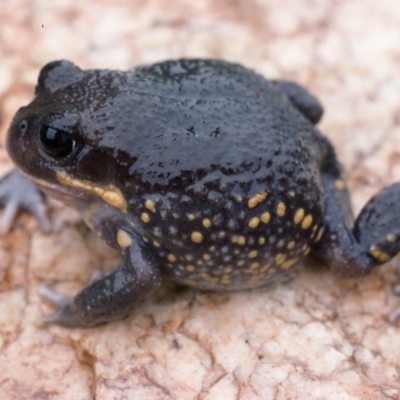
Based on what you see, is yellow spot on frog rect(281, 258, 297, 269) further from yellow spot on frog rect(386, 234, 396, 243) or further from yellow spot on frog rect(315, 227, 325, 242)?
yellow spot on frog rect(386, 234, 396, 243)

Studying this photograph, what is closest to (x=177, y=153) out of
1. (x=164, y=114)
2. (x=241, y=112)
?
(x=164, y=114)

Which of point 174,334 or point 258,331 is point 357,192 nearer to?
point 258,331

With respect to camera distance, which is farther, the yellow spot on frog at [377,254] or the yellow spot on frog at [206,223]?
the yellow spot on frog at [377,254]

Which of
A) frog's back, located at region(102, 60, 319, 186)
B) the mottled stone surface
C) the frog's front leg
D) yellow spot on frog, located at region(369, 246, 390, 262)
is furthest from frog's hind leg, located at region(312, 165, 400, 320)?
the frog's front leg

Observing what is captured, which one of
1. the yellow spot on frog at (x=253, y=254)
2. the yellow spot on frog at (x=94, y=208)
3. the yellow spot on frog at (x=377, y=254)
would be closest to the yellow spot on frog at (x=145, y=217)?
the yellow spot on frog at (x=94, y=208)

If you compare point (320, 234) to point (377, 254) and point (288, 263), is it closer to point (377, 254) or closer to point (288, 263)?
point (288, 263)

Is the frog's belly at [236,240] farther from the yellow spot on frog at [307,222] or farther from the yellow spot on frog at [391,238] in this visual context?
the yellow spot on frog at [391,238]
